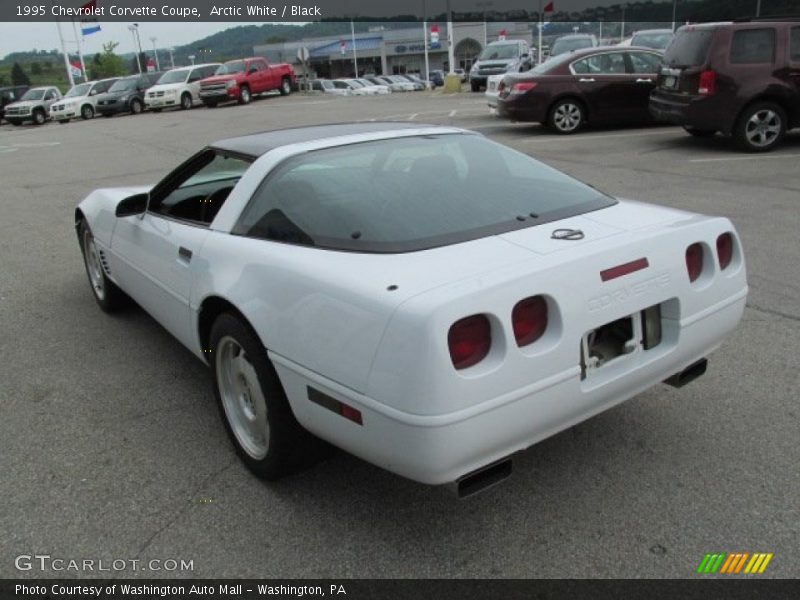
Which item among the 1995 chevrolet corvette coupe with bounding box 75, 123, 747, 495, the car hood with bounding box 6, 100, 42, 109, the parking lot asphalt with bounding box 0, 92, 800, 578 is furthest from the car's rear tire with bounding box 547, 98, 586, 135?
the car hood with bounding box 6, 100, 42, 109

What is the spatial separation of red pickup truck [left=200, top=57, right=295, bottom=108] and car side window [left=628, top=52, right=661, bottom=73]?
17.0 meters

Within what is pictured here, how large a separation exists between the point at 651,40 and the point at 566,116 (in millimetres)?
7029

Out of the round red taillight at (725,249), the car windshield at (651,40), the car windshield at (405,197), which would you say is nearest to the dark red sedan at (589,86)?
the car windshield at (651,40)

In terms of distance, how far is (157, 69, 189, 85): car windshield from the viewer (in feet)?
87.1

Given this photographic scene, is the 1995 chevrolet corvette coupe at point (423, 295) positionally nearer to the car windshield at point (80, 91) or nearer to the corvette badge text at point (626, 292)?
the corvette badge text at point (626, 292)

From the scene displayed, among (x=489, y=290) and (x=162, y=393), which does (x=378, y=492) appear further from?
(x=162, y=393)

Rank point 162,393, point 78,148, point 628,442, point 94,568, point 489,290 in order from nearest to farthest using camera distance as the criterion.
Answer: point 489,290, point 94,568, point 628,442, point 162,393, point 78,148

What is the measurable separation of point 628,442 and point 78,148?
16552 millimetres

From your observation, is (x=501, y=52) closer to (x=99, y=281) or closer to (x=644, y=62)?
(x=644, y=62)

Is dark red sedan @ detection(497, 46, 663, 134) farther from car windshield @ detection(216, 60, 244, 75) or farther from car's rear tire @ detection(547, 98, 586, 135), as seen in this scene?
car windshield @ detection(216, 60, 244, 75)

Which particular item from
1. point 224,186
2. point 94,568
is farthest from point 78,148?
point 94,568

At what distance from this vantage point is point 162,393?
3736mm

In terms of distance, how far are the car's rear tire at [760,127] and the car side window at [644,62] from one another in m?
3.12

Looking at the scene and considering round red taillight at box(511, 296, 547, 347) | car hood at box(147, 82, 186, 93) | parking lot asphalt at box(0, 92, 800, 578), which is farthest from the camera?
car hood at box(147, 82, 186, 93)
